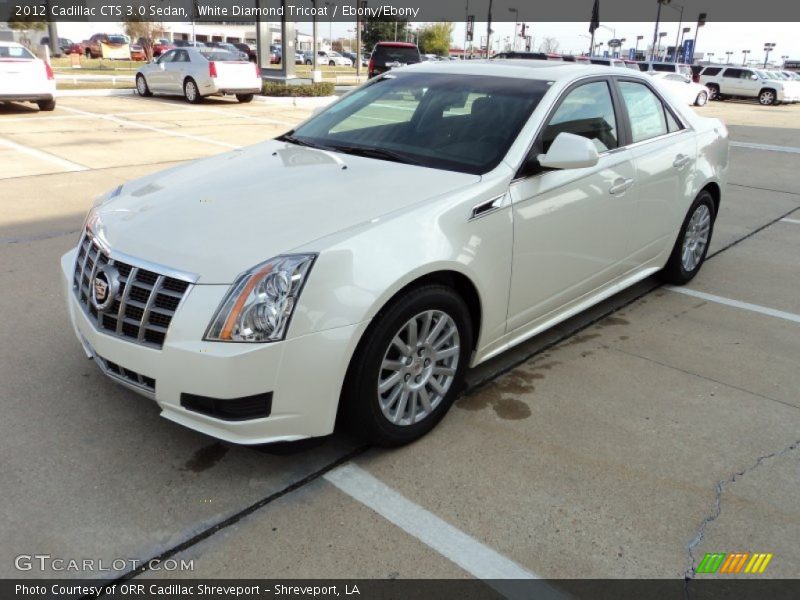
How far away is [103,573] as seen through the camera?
2.34 meters

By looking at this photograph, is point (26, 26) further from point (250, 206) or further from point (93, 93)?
point (250, 206)

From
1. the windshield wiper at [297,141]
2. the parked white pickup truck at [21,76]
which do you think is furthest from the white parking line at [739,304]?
the parked white pickup truck at [21,76]

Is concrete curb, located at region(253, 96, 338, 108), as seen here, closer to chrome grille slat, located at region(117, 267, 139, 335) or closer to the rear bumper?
the rear bumper

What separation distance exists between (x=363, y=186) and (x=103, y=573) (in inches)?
75.2

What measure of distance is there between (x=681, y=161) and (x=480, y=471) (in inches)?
116

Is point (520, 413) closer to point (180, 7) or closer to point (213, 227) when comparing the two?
point (213, 227)

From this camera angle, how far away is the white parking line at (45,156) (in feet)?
30.2

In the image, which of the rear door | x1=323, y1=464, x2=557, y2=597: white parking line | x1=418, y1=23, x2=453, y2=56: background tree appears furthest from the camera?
x1=418, y1=23, x2=453, y2=56: background tree

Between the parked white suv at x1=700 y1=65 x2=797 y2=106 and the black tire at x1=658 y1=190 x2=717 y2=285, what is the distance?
1204 inches

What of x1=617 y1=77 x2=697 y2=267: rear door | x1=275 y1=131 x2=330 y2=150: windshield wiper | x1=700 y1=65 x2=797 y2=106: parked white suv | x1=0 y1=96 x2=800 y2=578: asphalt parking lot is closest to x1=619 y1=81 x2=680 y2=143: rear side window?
x1=617 y1=77 x2=697 y2=267: rear door

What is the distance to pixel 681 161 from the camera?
15.5 ft

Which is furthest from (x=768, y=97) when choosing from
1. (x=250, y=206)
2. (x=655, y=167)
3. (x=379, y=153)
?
(x=250, y=206)

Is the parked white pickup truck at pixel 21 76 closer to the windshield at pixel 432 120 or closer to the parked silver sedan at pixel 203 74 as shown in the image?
the parked silver sedan at pixel 203 74

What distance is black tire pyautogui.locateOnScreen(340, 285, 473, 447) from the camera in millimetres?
2732
